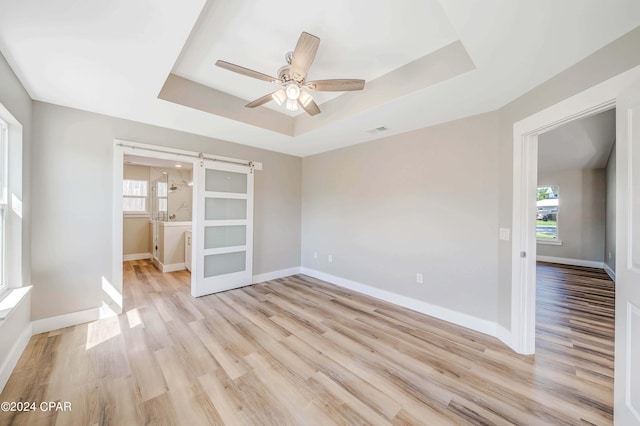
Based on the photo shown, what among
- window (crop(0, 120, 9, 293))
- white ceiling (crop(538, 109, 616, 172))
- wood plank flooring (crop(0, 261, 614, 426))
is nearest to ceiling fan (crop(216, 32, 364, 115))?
window (crop(0, 120, 9, 293))

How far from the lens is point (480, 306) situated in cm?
272

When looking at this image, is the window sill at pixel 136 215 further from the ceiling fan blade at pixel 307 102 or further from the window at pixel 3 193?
the ceiling fan blade at pixel 307 102

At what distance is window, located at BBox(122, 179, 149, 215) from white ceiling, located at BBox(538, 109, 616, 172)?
28.8 ft

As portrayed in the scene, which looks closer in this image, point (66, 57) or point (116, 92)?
point (66, 57)

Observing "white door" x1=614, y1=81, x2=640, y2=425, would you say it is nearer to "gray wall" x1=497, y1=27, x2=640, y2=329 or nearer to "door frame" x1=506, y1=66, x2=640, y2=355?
"gray wall" x1=497, y1=27, x2=640, y2=329

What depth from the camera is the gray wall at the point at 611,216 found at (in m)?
4.99

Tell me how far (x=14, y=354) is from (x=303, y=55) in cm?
333

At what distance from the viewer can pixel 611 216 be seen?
5109mm

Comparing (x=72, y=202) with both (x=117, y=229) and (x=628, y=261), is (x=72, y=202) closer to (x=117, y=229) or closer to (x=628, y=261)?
(x=117, y=229)

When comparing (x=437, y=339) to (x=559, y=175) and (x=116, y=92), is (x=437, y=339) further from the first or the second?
(x=559, y=175)

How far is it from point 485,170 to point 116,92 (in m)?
3.84

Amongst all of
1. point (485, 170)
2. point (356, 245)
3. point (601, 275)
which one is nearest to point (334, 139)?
point (356, 245)

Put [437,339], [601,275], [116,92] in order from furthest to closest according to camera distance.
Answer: [601,275], [437,339], [116,92]

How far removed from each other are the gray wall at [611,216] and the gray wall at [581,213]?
24cm
